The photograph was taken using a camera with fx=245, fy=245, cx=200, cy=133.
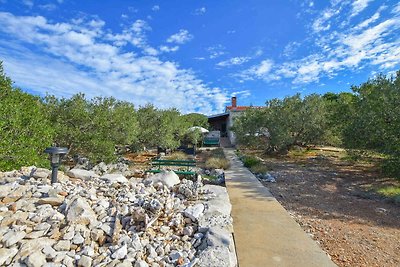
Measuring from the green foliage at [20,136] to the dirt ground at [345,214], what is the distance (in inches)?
266

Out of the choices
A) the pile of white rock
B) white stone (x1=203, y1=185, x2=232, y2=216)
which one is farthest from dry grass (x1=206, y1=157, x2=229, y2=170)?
the pile of white rock

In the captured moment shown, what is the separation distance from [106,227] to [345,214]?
526 cm

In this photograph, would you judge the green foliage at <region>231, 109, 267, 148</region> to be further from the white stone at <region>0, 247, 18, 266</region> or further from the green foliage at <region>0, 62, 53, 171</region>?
the white stone at <region>0, 247, 18, 266</region>

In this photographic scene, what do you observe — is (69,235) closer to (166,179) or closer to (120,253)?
(120,253)

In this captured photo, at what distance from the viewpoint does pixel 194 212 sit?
166 inches

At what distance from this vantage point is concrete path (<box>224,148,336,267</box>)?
3.31m

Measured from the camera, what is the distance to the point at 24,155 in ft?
20.3

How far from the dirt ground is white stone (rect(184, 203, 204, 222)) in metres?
2.07

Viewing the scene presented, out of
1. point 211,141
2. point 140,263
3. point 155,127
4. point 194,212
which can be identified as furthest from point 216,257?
point 211,141

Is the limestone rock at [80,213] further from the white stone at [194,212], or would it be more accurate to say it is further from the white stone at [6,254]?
the white stone at [194,212]

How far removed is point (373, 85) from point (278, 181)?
723 cm

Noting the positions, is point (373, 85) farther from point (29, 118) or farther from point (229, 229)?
point (29, 118)

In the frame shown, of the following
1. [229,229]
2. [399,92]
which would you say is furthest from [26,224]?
[399,92]

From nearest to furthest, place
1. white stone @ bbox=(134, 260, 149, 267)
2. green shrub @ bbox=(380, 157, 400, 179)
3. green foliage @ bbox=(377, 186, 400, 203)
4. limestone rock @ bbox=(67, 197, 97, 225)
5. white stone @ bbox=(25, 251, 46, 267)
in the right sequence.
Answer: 1. white stone @ bbox=(25, 251, 46, 267)
2. white stone @ bbox=(134, 260, 149, 267)
3. limestone rock @ bbox=(67, 197, 97, 225)
4. green foliage @ bbox=(377, 186, 400, 203)
5. green shrub @ bbox=(380, 157, 400, 179)
